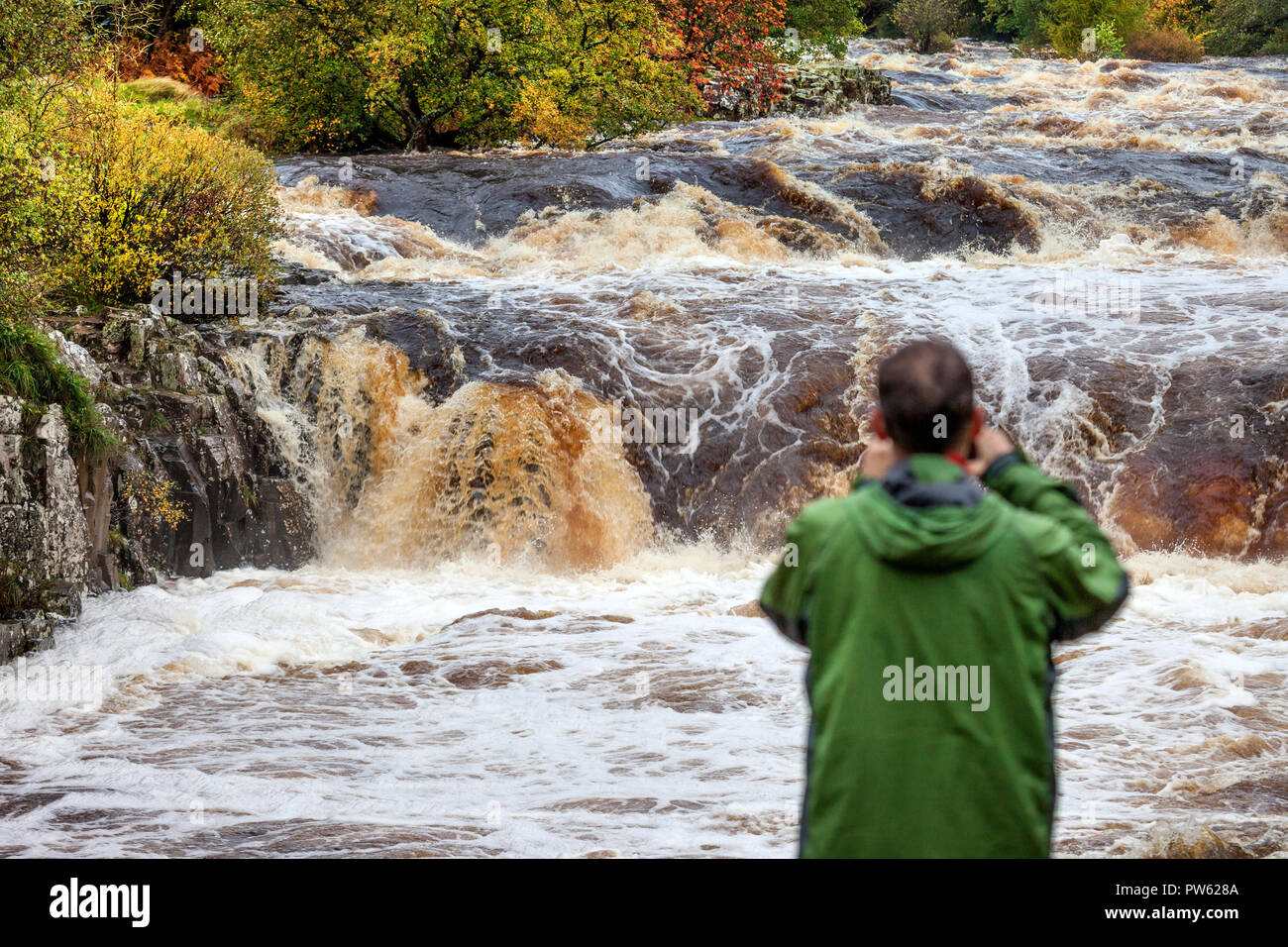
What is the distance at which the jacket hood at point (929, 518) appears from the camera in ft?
7.78

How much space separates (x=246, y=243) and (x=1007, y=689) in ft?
38.6

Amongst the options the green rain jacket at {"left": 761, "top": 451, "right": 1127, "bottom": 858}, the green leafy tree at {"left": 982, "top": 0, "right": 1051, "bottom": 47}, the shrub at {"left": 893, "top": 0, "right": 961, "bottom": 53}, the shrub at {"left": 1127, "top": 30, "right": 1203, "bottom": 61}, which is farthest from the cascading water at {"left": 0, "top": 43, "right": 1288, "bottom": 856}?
the green leafy tree at {"left": 982, "top": 0, "right": 1051, "bottom": 47}

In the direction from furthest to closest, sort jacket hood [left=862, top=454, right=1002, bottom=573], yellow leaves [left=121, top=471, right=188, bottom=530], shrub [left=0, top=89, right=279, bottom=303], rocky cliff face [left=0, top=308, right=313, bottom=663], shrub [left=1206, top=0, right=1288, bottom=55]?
shrub [left=1206, top=0, right=1288, bottom=55] < shrub [left=0, top=89, right=279, bottom=303] < yellow leaves [left=121, top=471, right=188, bottom=530] < rocky cliff face [left=0, top=308, right=313, bottom=663] < jacket hood [left=862, top=454, right=1002, bottom=573]

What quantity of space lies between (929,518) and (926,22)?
44.9 meters

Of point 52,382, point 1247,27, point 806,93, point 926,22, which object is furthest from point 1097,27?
point 52,382

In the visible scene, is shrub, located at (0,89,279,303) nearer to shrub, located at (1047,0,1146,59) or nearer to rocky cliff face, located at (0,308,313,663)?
rocky cliff face, located at (0,308,313,663)

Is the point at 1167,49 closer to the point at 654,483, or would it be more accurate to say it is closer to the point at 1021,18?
the point at 1021,18

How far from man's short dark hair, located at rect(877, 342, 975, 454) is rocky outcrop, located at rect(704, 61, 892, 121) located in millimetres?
24632

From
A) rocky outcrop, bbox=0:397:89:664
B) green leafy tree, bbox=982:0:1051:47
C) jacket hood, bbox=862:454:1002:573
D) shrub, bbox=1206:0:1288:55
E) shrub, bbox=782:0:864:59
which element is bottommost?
rocky outcrop, bbox=0:397:89:664

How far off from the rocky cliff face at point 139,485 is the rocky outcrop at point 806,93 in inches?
663

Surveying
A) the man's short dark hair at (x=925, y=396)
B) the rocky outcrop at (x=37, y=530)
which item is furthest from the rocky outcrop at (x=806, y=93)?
the man's short dark hair at (x=925, y=396)

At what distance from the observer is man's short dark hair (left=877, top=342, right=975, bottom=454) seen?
245cm
